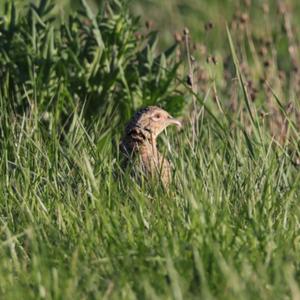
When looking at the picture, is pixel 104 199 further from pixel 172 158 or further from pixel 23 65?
pixel 23 65

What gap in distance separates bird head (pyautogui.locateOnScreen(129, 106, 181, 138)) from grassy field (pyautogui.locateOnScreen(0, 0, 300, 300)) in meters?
0.17

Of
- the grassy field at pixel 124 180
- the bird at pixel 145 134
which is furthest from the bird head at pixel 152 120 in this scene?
the grassy field at pixel 124 180

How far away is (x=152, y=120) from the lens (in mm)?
7332

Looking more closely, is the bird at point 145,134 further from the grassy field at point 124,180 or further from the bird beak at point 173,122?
the grassy field at point 124,180

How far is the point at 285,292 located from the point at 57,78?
3544 millimetres

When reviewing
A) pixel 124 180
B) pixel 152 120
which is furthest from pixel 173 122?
pixel 124 180

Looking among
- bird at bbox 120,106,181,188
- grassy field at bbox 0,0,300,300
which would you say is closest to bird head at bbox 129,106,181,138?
bird at bbox 120,106,181,188

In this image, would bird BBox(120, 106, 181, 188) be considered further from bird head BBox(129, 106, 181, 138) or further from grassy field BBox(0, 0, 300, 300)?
grassy field BBox(0, 0, 300, 300)

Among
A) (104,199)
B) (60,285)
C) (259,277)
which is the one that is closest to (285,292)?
(259,277)

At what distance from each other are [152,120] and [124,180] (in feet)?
3.88

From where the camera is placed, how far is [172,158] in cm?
636

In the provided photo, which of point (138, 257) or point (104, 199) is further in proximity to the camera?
point (104, 199)

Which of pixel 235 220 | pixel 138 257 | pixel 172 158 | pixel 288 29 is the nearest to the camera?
pixel 138 257

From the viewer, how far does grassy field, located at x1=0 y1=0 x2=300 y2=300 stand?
4.82 meters
